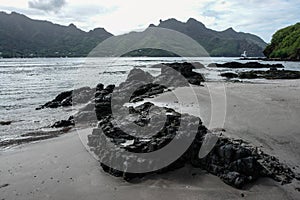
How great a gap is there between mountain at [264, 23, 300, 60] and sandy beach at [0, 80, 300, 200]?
312 feet

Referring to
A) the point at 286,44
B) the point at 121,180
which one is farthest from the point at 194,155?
the point at 286,44

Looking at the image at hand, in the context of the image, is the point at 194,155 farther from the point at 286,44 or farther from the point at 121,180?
the point at 286,44

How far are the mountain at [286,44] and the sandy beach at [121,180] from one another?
94971 mm

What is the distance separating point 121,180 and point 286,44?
386 feet

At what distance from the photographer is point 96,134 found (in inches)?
372

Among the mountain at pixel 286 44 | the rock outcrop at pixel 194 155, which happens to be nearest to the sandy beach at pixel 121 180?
the rock outcrop at pixel 194 155

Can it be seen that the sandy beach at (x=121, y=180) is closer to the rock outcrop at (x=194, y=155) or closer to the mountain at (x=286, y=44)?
the rock outcrop at (x=194, y=155)

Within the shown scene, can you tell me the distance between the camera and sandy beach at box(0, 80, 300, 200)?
20.8ft

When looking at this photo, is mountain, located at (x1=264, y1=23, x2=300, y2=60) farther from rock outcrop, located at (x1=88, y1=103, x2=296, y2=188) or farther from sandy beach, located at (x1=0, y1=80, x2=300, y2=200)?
rock outcrop, located at (x1=88, y1=103, x2=296, y2=188)

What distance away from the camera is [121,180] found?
23.5ft

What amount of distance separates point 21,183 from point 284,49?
115 meters

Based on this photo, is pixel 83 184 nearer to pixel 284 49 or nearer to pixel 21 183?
pixel 21 183

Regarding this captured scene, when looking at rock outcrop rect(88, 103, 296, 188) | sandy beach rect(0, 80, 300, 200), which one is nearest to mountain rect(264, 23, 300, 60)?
sandy beach rect(0, 80, 300, 200)

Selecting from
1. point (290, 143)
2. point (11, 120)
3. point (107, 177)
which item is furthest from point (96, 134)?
point (11, 120)
